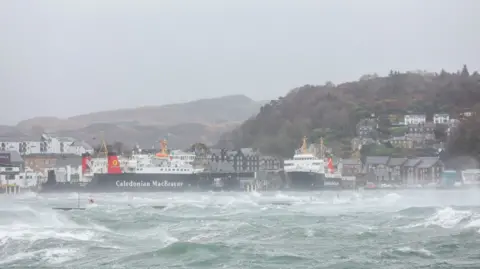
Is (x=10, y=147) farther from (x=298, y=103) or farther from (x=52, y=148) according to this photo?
(x=298, y=103)

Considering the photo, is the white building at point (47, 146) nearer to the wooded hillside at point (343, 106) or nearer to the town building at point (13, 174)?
the town building at point (13, 174)

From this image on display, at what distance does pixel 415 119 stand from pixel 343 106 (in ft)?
50.5

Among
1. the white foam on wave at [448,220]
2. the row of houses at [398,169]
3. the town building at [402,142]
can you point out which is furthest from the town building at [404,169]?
the white foam on wave at [448,220]

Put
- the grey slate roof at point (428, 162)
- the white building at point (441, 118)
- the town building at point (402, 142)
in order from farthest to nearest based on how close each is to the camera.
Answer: the white building at point (441, 118), the town building at point (402, 142), the grey slate roof at point (428, 162)

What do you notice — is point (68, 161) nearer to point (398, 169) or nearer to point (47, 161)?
point (47, 161)

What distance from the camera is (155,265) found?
15445 mm

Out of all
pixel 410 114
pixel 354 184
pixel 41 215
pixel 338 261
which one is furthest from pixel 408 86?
pixel 338 261

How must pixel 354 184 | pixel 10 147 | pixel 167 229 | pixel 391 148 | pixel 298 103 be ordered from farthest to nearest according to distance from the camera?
1. pixel 298 103
2. pixel 391 148
3. pixel 10 147
4. pixel 354 184
5. pixel 167 229

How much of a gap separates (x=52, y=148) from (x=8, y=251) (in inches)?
3727

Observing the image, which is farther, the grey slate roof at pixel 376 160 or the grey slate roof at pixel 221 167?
the grey slate roof at pixel 376 160

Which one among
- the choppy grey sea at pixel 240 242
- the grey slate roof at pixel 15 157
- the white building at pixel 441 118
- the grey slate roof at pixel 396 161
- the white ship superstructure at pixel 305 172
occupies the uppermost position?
the white building at pixel 441 118

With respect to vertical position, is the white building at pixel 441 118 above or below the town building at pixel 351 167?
above

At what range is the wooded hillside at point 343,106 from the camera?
120125 millimetres

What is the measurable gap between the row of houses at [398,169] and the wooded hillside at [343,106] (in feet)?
45.9
